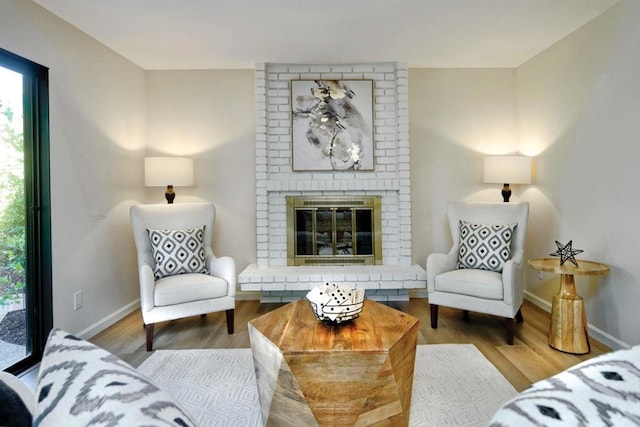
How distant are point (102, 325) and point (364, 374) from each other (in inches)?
100

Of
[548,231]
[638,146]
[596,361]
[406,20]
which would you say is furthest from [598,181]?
[596,361]

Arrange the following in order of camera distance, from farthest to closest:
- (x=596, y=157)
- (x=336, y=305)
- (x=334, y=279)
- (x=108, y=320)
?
(x=334, y=279) → (x=108, y=320) → (x=596, y=157) → (x=336, y=305)

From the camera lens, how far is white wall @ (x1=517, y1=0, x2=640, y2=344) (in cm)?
241

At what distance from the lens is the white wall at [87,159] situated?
8.25ft

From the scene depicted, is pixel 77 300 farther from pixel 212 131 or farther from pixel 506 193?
pixel 506 193

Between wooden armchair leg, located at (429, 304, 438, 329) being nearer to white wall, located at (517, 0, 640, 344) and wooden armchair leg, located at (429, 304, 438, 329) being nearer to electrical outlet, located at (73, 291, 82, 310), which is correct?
white wall, located at (517, 0, 640, 344)

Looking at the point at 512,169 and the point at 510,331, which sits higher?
the point at 512,169

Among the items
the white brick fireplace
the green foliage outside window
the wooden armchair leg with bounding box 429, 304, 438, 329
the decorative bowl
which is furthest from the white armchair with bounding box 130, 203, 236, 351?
the wooden armchair leg with bounding box 429, 304, 438, 329

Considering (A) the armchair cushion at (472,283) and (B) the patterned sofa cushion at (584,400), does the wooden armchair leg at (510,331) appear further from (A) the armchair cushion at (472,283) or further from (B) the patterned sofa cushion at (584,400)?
(B) the patterned sofa cushion at (584,400)

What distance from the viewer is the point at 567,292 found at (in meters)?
2.49

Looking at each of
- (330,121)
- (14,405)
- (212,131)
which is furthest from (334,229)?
(14,405)

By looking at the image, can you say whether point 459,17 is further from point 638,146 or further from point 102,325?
point 102,325

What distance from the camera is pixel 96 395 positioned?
1.55 feet

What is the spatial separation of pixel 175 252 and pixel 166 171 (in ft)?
2.81
